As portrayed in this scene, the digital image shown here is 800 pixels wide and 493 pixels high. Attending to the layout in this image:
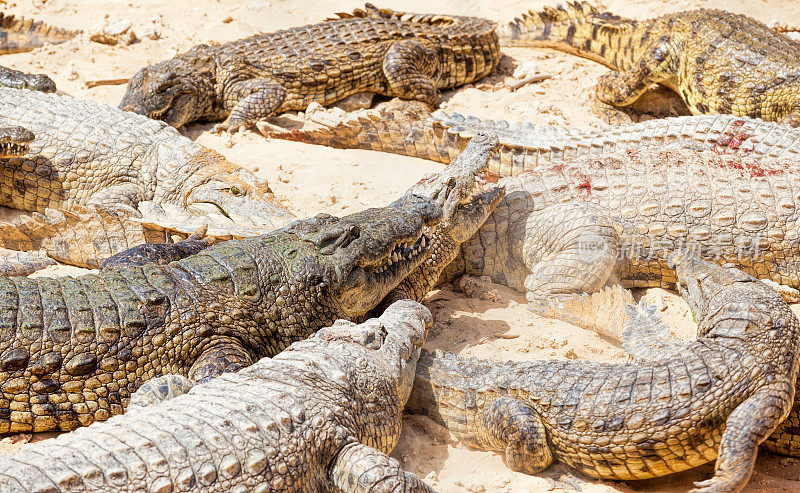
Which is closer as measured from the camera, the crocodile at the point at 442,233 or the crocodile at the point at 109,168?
the crocodile at the point at 442,233

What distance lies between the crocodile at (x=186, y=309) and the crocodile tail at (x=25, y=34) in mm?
5451

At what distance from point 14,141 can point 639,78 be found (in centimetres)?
552

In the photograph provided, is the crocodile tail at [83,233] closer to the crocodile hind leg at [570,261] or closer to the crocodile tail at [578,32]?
the crocodile hind leg at [570,261]

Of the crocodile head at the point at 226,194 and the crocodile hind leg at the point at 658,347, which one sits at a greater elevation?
the crocodile hind leg at the point at 658,347

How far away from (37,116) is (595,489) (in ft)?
17.5

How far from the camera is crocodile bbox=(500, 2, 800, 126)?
690 cm

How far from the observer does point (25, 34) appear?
8758mm

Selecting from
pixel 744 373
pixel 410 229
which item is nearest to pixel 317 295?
pixel 410 229

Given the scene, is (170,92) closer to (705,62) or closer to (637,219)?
(637,219)

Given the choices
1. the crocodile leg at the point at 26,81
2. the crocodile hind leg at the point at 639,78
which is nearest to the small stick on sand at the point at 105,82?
the crocodile leg at the point at 26,81

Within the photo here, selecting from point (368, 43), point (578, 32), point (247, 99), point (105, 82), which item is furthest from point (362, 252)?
point (578, 32)

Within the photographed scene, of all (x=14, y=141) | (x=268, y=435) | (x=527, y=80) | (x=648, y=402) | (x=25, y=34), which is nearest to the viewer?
(x=268, y=435)

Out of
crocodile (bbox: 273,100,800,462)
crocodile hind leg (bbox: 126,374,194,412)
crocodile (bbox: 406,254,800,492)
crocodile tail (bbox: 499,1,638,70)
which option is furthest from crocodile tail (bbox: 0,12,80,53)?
crocodile (bbox: 406,254,800,492)

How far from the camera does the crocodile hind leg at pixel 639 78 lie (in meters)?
7.45
